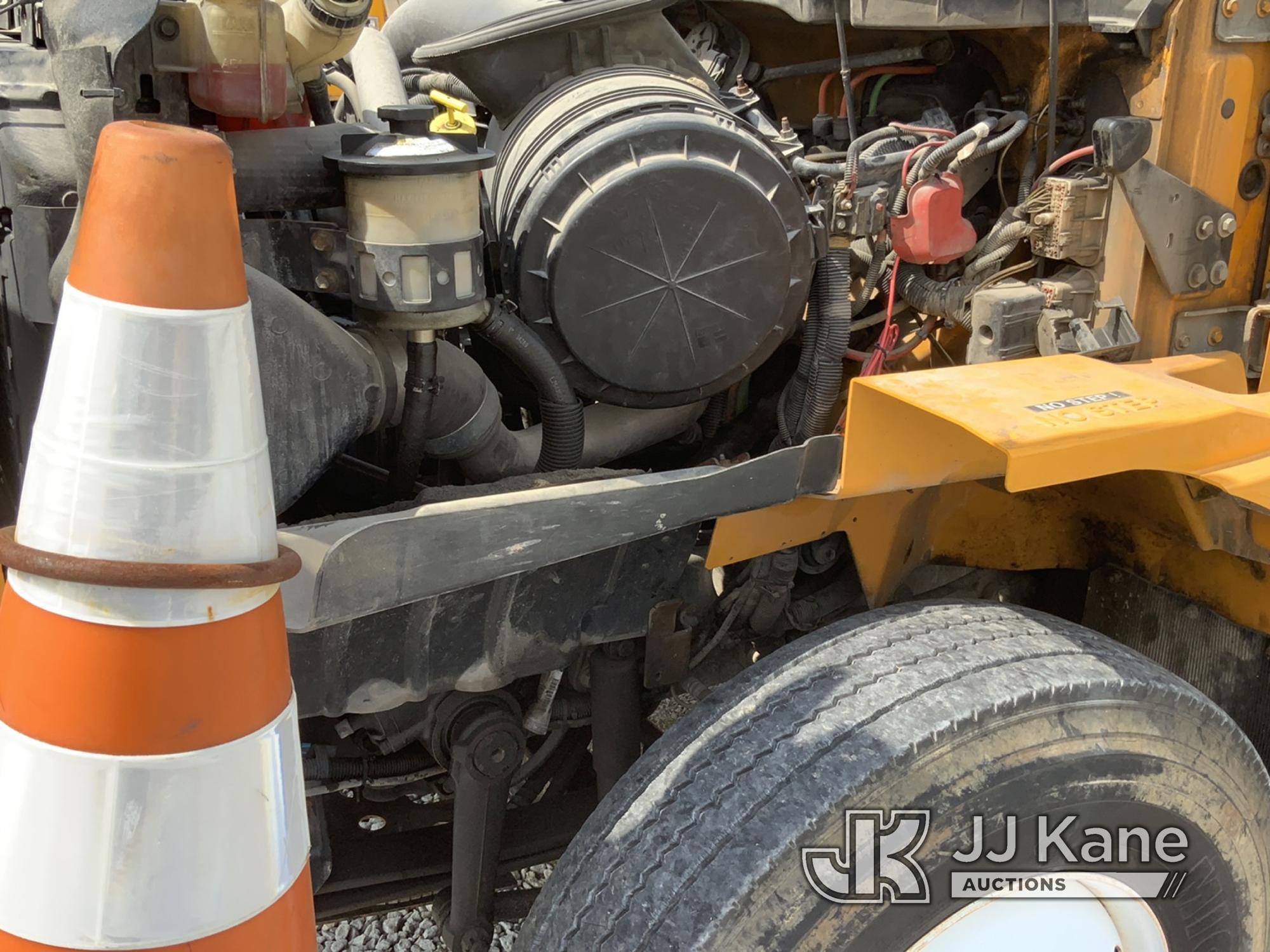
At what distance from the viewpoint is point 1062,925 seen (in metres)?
1.80

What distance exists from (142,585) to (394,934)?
205 cm

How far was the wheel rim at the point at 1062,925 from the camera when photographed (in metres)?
1.68

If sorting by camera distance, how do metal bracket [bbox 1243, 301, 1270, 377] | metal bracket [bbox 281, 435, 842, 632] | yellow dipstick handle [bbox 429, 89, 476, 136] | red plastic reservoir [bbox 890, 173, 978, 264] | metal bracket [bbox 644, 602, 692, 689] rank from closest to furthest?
metal bracket [bbox 281, 435, 842, 632]
yellow dipstick handle [bbox 429, 89, 476, 136]
metal bracket [bbox 644, 602, 692, 689]
red plastic reservoir [bbox 890, 173, 978, 264]
metal bracket [bbox 1243, 301, 1270, 377]

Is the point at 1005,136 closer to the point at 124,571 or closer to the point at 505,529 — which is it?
the point at 505,529

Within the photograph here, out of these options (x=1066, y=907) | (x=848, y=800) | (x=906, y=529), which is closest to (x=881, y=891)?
(x=848, y=800)

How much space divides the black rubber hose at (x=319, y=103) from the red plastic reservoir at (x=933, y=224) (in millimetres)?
1007

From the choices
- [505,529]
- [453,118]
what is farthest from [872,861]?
[453,118]

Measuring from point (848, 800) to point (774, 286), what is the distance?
83 centimetres

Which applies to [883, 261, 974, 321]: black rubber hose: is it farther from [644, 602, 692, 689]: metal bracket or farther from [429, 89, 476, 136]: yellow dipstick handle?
[429, 89, 476, 136]: yellow dipstick handle

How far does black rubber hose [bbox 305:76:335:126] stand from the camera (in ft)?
6.46

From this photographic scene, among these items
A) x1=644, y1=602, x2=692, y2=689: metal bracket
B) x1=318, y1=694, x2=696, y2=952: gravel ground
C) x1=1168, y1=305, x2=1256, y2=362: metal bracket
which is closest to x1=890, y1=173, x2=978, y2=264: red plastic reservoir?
x1=1168, y1=305, x2=1256, y2=362: metal bracket

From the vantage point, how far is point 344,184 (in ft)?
5.33

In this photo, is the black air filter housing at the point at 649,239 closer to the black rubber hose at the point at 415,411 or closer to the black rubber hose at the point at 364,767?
the black rubber hose at the point at 415,411

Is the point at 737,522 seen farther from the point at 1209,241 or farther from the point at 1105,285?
the point at 1209,241
